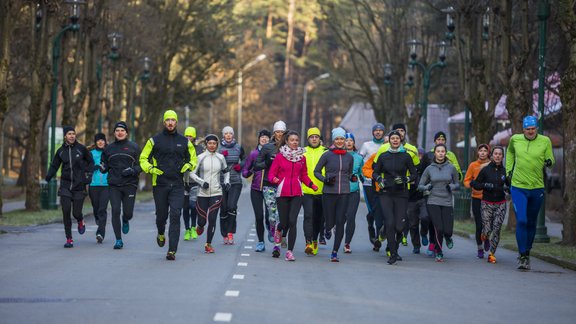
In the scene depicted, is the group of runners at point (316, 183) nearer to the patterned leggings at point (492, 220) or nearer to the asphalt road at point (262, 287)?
the patterned leggings at point (492, 220)

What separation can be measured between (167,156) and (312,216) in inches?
93.5

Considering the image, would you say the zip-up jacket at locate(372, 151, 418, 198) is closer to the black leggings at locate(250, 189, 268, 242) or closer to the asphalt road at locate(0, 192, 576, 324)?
the asphalt road at locate(0, 192, 576, 324)

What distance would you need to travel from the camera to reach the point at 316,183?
1716cm

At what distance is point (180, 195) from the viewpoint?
15805 millimetres

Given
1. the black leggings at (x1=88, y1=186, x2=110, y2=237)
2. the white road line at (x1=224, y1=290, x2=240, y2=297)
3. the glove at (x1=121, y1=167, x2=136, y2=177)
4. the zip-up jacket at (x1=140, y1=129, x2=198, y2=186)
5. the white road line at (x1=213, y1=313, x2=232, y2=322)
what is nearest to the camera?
the white road line at (x1=213, y1=313, x2=232, y2=322)

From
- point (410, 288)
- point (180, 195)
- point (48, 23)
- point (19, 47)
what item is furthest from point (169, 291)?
point (19, 47)

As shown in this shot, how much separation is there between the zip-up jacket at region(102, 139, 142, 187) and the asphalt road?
3.42 ft

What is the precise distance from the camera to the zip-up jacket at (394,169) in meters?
16.0

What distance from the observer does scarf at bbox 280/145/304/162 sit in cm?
1644

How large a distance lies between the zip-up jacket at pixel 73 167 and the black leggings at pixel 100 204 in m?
0.36

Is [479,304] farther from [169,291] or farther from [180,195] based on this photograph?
[180,195]

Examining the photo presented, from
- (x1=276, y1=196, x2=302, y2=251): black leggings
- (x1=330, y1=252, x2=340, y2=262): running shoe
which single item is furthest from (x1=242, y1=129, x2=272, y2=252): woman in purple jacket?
(x1=330, y1=252, x2=340, y2=262): running shoe

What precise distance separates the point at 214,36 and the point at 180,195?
118 ft

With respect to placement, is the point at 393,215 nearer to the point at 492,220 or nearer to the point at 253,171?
the point at 492,220
